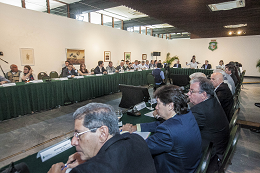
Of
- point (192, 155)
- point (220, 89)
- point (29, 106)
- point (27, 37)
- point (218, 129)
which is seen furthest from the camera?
point (27, 37)

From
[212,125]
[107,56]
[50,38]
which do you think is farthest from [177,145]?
[107,56]

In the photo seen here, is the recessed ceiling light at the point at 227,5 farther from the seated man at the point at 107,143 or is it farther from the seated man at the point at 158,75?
the seated man at the point at 107,143

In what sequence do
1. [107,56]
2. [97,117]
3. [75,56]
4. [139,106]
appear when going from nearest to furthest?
[97,117] < [139,106] < [75,56] < [107,56]

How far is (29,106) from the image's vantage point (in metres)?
3.80

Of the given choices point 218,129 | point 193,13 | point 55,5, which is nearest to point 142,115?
point 218,129

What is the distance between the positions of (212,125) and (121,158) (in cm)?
119

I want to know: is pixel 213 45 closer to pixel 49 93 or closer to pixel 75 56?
pixel 75 56

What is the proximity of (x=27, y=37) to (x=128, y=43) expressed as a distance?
629cm

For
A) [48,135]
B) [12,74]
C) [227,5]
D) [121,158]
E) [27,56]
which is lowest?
[48,135]

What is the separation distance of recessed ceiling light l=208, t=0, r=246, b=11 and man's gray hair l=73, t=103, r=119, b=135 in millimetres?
5223

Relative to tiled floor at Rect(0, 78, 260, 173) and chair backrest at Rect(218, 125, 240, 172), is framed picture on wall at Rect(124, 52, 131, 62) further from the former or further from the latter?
chair backrest at Rect(218, 125, 240, 172)

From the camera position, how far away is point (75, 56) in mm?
7648

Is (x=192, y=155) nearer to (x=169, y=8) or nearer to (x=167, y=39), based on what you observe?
(x=169, y=8)

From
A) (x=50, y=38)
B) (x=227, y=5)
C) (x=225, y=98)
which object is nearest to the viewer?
(x=225, y=98)
